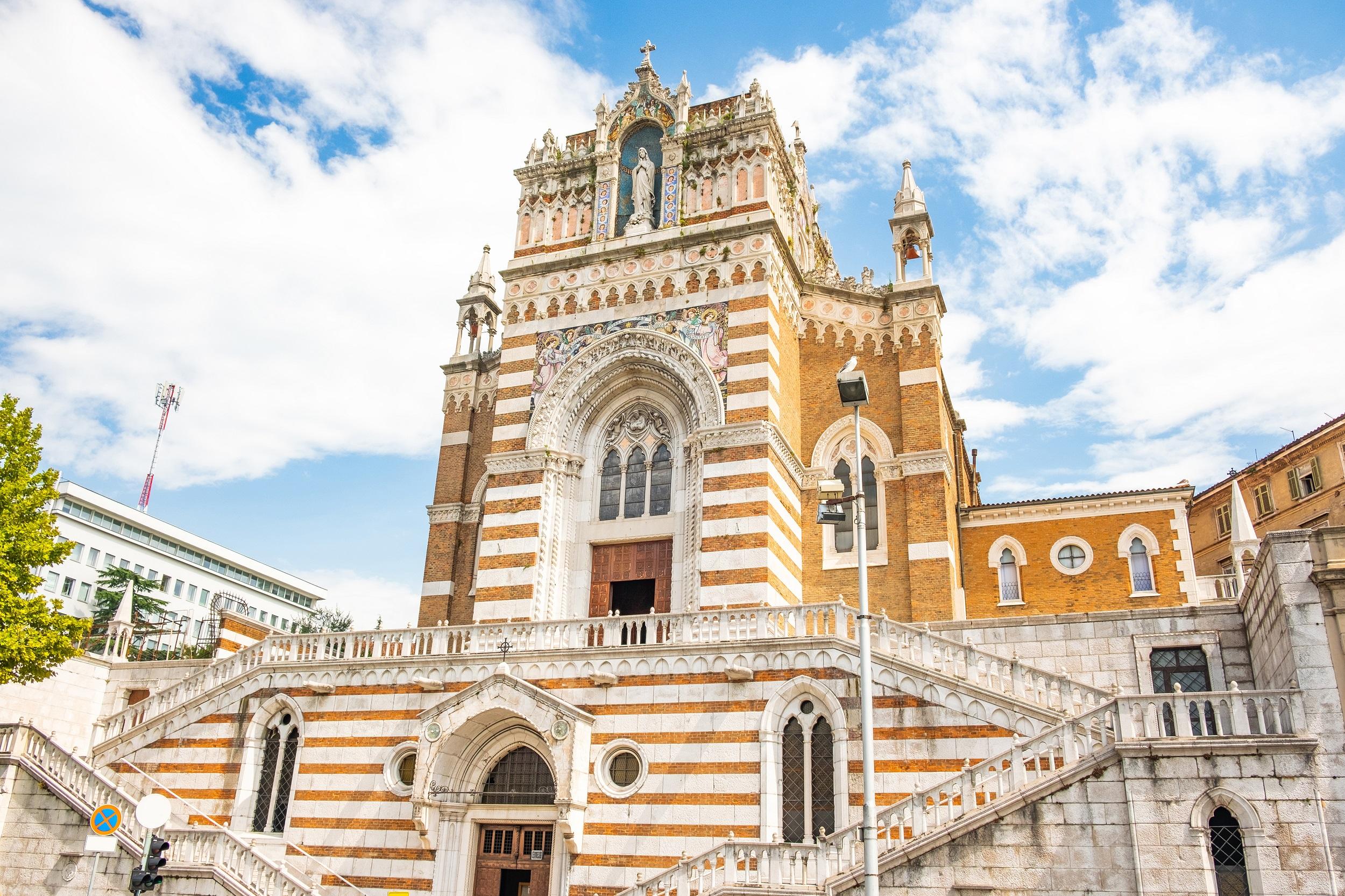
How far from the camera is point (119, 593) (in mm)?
68688

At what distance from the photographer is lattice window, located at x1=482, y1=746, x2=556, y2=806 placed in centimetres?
2138

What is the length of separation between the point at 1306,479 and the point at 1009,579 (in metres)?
20.0

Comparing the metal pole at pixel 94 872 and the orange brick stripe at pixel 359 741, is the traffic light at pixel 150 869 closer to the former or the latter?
the metal pole at pixel 94 872

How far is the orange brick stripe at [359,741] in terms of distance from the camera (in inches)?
874

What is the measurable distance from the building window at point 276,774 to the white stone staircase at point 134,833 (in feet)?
7.02

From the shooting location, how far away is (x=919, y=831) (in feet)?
51.3

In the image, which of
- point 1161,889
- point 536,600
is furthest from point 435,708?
point 1161,889

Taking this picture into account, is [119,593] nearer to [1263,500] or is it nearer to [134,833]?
[134,833]

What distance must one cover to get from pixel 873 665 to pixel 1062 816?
15.3 ft

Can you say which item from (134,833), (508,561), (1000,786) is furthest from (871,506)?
(134,833)

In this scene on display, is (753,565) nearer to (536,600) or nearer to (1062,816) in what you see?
(536,600)

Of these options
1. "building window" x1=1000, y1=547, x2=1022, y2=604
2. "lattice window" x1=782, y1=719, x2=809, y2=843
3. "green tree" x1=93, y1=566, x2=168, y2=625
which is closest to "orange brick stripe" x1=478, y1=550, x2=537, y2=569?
"lattice window" x1=782, y1=719, x2=809, y2=843

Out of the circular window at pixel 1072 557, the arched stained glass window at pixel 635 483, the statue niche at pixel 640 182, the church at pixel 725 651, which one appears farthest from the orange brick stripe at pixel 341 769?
the circular window at pixel 1072 557

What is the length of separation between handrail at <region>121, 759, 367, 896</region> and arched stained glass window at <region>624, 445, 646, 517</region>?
35.3 ft
